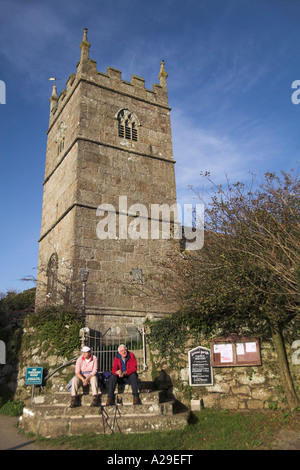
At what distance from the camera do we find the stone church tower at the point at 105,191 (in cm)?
1313

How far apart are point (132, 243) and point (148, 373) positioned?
5956 mm

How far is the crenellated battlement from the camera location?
52.2 ft

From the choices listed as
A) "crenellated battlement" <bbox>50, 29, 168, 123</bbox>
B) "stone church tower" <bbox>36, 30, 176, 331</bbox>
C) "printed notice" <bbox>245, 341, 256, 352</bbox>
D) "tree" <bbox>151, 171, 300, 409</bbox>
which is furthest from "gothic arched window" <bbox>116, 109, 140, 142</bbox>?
"printed notice" <bbox>245, 341, 256, 352</bbox>

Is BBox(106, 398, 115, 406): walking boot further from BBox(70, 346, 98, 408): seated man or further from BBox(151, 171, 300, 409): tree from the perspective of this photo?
BBox(151, 171, 300, 409): tree

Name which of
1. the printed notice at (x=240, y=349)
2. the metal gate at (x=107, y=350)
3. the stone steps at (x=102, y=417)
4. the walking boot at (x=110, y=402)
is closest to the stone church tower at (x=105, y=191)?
the metal gate at (x=107, y=350)

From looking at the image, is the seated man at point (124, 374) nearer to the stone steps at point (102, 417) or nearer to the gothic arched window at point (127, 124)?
the stone steps at point (102, 417)

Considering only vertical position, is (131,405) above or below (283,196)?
below

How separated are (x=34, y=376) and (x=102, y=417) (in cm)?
305

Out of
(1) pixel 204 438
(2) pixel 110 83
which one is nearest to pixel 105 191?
(2) pixel 110 83

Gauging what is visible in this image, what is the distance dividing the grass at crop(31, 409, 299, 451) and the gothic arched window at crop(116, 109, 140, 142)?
12.0m

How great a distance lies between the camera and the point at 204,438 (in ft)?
21.1
